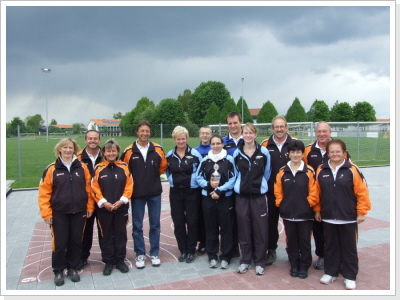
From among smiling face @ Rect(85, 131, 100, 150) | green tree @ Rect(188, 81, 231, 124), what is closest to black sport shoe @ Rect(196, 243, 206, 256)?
smiling face @ Rect(85, 131, 100, 150)

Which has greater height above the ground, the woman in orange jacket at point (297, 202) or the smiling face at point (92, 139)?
the smiling face at point (92, 139)

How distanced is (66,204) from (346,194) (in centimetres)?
344

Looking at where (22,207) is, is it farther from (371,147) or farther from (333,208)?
(371,147)

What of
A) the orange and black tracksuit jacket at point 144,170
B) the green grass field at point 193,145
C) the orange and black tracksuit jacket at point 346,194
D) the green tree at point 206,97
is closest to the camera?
the orange and black tracksuit jacket at point 346,194

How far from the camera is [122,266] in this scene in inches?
180

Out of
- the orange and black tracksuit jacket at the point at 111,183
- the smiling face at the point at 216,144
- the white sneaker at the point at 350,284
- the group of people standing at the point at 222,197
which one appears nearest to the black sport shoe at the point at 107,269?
the group of people standing at the point at 222,197

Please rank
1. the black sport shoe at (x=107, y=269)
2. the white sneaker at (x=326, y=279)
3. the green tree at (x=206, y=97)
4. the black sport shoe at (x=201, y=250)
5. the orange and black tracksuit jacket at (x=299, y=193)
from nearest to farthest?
the white sneaker at (x=326, y=279) < the orange and black tracksuit jacket at (x=299, y=193) < the black sport shoe at (x=107, y=269) < the black sport shoe at (x=201, y=250) < the green tree at (x=206, y=97)

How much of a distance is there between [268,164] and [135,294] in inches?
91.4

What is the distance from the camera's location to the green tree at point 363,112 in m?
64.3

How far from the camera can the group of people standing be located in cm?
413

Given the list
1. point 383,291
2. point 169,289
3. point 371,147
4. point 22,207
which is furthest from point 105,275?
point 371,147

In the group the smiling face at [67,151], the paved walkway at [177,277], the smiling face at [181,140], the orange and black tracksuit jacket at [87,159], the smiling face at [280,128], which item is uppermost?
the smiling face at [280,128]

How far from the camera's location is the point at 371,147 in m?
19.8

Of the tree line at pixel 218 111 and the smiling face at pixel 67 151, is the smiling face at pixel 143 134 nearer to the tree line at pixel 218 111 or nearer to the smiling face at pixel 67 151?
the smiling face at pixel 67 151
